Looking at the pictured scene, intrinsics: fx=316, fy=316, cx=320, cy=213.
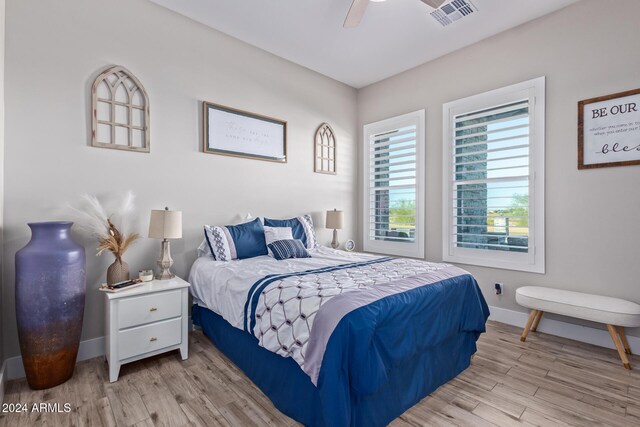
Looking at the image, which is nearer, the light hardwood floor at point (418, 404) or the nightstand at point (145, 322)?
the light hardwood floor at point (418, 404)

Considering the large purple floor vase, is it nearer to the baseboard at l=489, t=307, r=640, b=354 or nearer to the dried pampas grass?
the dried pampas grass

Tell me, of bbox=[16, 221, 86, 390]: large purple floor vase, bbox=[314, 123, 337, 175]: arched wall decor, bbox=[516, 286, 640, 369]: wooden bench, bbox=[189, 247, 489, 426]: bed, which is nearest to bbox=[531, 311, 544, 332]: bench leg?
bbox=[516, 286, 640, 369]: wooden bench

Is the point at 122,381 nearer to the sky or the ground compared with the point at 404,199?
nearer to the ground

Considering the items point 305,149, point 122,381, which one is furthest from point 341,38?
point 122,381

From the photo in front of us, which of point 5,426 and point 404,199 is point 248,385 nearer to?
point 5,426

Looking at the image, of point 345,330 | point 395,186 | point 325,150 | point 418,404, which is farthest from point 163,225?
point 395,186

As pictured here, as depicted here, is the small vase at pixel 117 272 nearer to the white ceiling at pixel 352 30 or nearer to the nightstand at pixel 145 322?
the nightstand at pixel 145 322

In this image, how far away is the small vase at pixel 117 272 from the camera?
2.47m

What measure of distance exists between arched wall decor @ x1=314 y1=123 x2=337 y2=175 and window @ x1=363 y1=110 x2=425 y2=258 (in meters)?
0.56

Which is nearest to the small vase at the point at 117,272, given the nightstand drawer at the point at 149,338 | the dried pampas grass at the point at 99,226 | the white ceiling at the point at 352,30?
the dried pampas grass at the point at 99,226

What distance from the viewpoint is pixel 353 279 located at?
2.14 meters

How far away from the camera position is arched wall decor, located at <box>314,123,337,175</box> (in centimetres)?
434

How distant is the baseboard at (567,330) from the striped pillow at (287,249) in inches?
87.1

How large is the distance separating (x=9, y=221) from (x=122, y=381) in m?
1.41
